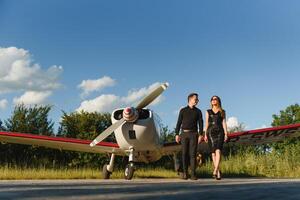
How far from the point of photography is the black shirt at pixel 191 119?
843cm

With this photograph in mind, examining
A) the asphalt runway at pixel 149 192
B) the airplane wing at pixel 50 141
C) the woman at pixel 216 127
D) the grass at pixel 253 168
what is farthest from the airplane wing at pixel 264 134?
the asphalt runway at pixel 149 192

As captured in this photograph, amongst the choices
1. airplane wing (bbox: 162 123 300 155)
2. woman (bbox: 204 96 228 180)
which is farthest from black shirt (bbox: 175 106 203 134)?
airplane wing (bbox: 162 123 300 155)

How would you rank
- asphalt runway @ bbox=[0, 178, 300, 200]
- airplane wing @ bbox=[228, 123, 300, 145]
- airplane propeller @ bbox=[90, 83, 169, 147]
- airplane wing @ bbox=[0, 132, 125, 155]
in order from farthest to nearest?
airplane wing @ bbox=[0, 132, 125, 155], airplane wing @ bbox=[228, 123, 300, 145], airplane propeller @ bbox=[90, 83, 169, 147], asphalt runway @ bbox=[0, 178, 300, 200]

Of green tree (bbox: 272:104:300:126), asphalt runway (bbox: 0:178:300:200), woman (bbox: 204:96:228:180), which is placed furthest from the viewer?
green tree (bbox: 272:104:300:126)

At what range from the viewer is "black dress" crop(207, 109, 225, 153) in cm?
820

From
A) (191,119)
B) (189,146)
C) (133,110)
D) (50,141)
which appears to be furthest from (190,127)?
(50,141)

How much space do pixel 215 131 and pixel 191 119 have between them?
20.5 inches

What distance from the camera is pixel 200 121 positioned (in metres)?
8.48

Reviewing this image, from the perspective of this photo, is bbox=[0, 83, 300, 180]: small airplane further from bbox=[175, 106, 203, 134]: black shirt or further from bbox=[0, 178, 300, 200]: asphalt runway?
bbox=[0, 178, 300, 200]: asphalt runway

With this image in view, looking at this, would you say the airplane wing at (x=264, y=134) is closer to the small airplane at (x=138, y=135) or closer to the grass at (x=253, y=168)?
the small airplane at (x=138, y=135)

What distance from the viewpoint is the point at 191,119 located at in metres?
8.41

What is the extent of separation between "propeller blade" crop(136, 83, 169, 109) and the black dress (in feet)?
14.0

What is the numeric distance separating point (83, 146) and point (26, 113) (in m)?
8.57

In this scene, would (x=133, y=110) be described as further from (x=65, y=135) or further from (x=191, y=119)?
(x=65, y=135)
